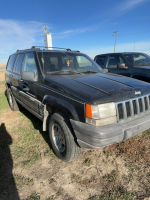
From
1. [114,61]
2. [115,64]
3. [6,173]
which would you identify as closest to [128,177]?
[6,173]

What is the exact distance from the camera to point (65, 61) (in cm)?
360

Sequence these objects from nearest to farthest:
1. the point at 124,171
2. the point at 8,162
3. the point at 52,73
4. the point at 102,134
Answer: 1. the point at 102,134
2. the point at 124,171
3. the point at 8,162
4. the point at 52,73

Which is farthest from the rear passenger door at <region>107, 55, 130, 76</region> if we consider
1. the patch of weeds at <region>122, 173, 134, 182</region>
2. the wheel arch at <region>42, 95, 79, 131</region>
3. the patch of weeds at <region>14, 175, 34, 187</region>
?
the patch of weeds at <region>14, 175, 34, 187</region>

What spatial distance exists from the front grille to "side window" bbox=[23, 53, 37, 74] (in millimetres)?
2051

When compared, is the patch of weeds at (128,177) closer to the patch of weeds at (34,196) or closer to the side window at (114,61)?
the patch of weeds at (34,196)

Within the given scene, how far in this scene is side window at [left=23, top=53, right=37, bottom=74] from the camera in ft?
11.5

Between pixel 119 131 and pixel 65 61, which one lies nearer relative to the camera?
pixel 119 131

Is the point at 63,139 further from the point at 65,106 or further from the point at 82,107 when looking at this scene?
the point at 82,107

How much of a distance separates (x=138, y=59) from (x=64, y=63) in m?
3.81

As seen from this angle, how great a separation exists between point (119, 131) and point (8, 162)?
214cm

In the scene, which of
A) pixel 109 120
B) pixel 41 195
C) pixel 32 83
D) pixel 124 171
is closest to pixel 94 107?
pixel 109 120

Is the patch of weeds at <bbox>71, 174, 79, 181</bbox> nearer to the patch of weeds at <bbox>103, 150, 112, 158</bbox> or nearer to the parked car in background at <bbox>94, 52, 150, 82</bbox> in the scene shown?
the patch of weeds at <bbox>103, 150, 112, 158</bbox>

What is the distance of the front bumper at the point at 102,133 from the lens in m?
2.06

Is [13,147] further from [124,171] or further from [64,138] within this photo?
[124,171]
